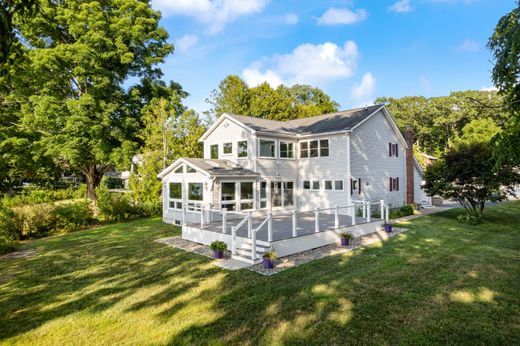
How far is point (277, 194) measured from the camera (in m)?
19.3

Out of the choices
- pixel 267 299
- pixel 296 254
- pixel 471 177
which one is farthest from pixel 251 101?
pixel 267 299

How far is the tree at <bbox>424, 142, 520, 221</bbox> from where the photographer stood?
15008 millimetres

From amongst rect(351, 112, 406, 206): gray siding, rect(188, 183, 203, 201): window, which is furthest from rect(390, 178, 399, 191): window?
rect(188, 183, 203, 201): window

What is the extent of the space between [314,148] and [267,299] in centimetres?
1434

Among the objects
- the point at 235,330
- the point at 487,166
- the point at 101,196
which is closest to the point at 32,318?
the point at 235,330

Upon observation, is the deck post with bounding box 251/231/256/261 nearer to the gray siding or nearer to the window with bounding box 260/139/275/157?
the window with bounding box 260/139/275/157

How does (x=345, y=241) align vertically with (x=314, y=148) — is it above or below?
below

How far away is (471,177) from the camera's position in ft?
51.9

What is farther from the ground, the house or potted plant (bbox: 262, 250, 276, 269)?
the house

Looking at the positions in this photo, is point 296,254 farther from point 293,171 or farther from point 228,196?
point 293,171

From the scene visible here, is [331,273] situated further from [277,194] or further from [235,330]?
[277,194]

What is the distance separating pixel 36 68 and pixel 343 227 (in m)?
23.7

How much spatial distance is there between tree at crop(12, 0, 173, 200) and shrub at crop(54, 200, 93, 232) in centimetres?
611

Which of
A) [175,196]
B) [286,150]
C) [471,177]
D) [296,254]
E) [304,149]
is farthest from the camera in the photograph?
[304,149]
